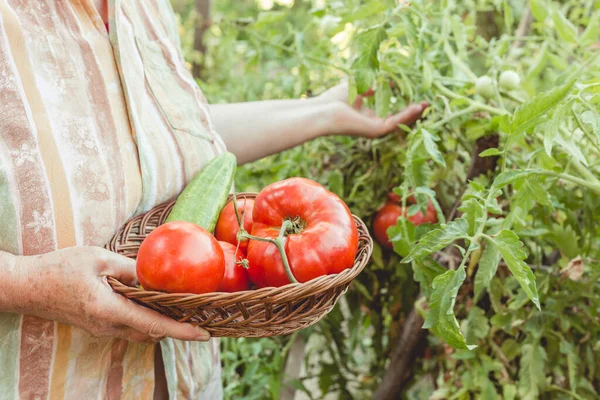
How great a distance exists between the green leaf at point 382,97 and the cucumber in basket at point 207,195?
351 millimetres

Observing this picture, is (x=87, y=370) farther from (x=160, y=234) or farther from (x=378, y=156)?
(x=378, y=156)

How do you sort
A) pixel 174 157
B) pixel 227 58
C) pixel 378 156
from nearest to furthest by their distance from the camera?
Result: pixel 174 157, pixel 378 156, pixel 227 58

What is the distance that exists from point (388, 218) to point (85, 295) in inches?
30.0

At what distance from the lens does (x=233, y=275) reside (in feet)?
2.81

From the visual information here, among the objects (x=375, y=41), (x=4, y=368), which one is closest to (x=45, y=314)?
(x=4, y=368)

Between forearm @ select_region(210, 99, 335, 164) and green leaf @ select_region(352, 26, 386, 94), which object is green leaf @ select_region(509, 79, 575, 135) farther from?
forearm @ select_region(210, 99, 335, 164)

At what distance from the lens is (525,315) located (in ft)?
3.77

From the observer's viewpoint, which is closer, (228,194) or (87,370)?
(87,370)

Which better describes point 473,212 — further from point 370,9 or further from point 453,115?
point 370,9

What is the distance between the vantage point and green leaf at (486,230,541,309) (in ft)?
2.41

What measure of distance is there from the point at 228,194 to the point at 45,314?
376 mm

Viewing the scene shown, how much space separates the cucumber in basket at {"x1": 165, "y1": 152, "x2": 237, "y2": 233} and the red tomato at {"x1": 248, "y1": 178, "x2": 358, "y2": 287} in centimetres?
9

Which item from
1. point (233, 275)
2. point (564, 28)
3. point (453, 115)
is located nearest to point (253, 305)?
point (233, 275)

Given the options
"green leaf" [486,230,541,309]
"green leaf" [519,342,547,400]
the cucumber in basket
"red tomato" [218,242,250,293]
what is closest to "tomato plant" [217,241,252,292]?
"red tomato" [218,242,250,293]
